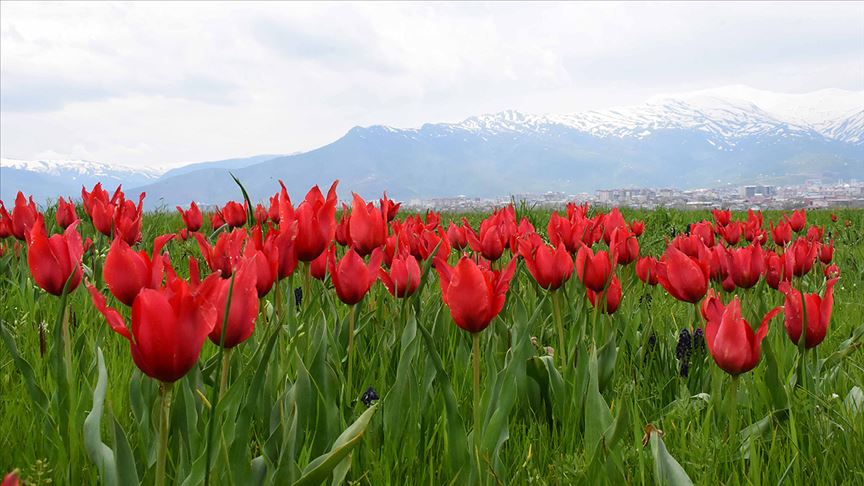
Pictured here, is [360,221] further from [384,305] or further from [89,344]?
[89,344]

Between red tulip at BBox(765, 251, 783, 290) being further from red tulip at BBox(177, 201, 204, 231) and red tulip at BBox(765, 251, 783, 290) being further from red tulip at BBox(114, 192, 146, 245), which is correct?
red tulip at BBox(177, 201, 204, 231)

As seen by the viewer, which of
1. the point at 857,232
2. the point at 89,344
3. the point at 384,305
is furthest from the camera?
the point at 857,232

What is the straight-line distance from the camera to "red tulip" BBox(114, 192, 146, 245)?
8.77 feet

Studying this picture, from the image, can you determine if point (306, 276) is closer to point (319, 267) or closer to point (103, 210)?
point (319, 267)

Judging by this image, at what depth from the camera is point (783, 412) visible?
198 centimetres

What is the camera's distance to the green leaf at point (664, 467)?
1.41 m

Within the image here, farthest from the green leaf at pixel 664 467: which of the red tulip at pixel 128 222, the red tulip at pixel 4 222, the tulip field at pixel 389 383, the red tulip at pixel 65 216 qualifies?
the red tulip at pixel 4 222

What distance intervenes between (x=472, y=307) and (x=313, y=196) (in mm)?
747

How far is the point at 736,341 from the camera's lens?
1.58 m

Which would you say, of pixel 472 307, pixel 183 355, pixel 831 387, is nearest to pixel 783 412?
pixel 831 387

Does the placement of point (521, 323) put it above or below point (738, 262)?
below

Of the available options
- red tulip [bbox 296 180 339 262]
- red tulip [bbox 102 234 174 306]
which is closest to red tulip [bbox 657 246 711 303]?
red tulip [bbox 296 180 339 262]

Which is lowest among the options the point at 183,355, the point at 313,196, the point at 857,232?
the point at 857,232

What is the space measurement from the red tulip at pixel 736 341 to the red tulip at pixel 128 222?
2.16m
